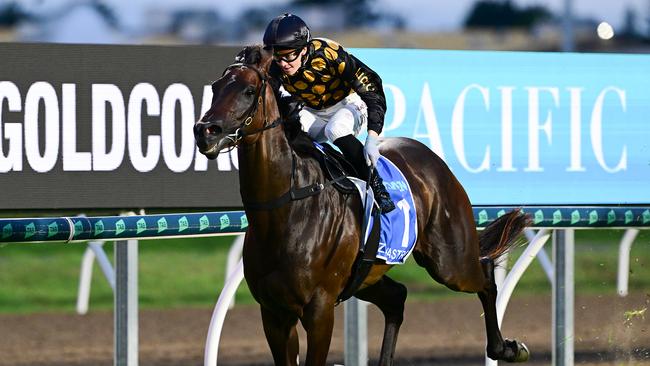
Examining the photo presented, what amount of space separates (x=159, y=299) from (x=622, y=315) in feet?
21.6

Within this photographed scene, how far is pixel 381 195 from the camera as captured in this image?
17.1ft

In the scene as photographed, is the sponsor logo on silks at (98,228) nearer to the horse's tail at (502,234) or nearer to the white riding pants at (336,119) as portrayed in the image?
the white riding pants at (336,119)

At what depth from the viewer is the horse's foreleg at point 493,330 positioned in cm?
591

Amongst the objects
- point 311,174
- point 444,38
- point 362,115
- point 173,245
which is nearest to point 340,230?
point 311,174

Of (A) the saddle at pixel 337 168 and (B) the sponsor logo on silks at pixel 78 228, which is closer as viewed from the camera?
(A) the saddle at pixel 337 168

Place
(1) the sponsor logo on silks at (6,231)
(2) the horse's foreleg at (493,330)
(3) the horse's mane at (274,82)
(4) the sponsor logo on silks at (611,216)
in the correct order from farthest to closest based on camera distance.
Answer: (4) the sponsor logo on silks at (611,216) → (2) the horse's foreleg at (493,330) → (1) the sponsor logo on silks at (6,231) → (3) the horse's mane at (274,82)

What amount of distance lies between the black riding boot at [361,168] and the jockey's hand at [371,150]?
1.1 inches

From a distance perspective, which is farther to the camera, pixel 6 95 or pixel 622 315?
pixel 622 315

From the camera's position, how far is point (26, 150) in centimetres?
564

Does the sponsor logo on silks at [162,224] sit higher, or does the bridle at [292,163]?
the bridle at [292,163]

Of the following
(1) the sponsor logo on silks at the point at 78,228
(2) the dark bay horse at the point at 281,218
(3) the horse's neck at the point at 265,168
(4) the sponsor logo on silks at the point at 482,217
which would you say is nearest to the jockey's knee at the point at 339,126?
(2) the dark bay horse at the point at 281,218

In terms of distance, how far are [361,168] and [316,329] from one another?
75cm

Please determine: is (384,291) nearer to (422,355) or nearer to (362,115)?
(362,115)

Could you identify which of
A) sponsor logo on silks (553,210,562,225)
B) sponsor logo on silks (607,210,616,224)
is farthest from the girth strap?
sponsor logo on silks (607,210,616,224)
